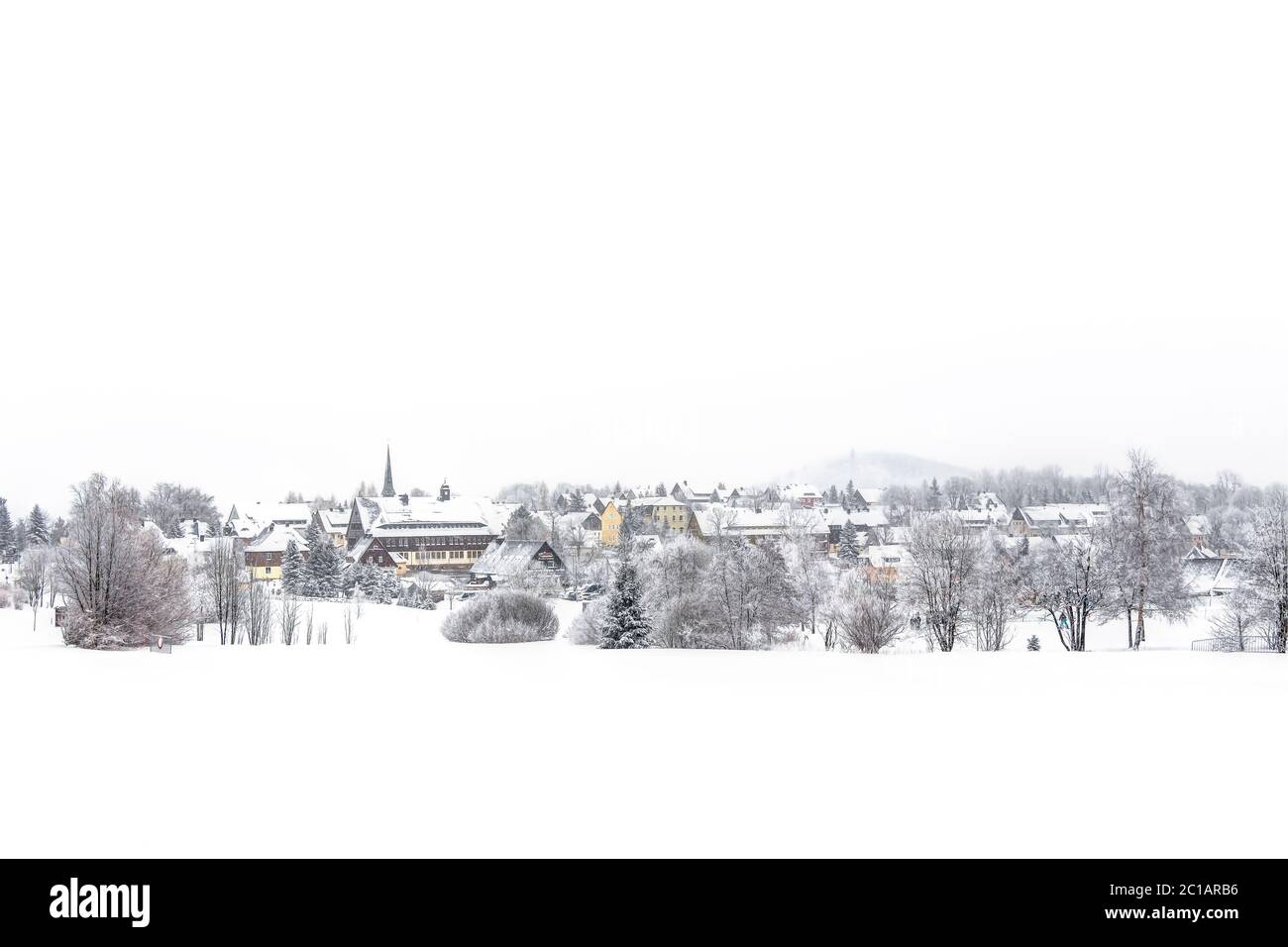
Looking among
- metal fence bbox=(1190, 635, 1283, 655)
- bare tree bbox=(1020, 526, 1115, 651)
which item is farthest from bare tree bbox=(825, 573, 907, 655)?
metal fence bbox=(1190, 635, 1283, 655)

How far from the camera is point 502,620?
1019 inches

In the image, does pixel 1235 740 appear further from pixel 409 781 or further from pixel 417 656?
pixel 417 656

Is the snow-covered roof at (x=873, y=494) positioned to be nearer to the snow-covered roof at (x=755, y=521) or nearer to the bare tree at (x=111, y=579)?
the snow-covered roof at (x=755, y=521)

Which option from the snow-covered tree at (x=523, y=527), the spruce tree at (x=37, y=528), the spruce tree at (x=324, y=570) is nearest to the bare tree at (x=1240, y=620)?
the snow-covered tree at (x=523, y=527)

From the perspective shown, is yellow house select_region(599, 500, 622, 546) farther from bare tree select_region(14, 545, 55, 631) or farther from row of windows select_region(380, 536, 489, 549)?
bare tree select_region(14, 545, 55, 631)

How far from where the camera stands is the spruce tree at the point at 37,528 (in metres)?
37.5

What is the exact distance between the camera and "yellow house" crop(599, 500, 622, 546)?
40.9 m

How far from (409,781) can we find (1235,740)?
7.57 meters

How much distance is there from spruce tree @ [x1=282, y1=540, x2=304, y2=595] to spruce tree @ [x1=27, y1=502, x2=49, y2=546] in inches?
408

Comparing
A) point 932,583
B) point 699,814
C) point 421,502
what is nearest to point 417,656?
point 699,814

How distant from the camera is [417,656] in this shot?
649 inches

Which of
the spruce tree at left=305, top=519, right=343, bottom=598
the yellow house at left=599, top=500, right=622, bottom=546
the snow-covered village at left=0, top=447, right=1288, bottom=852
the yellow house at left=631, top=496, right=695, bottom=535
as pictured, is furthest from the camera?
the yellow house at left=599, top=500, right=622, bottom=546

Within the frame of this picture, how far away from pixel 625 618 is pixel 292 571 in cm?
1689

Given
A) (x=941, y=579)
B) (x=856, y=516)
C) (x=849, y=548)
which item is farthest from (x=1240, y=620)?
(x=856, y=516)
